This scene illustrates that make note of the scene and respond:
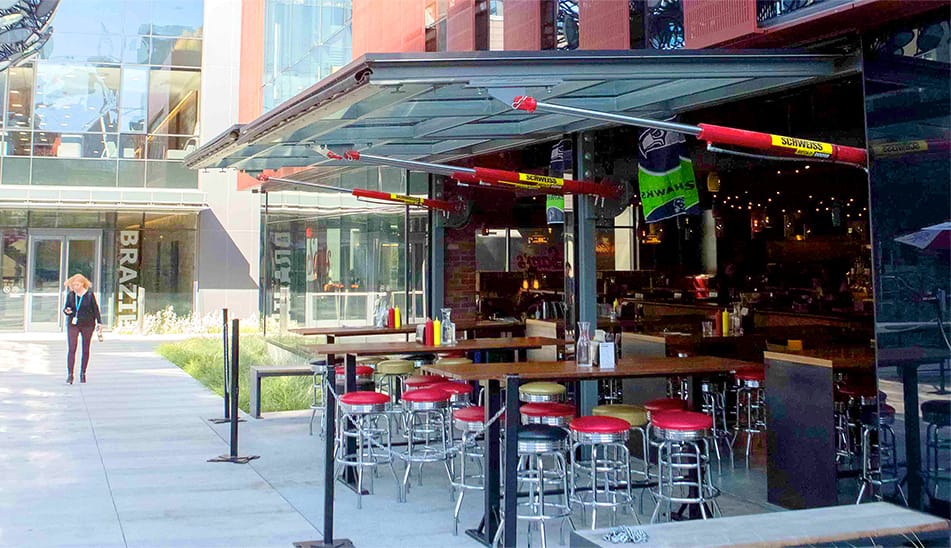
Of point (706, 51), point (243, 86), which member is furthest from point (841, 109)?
point (243, 86)

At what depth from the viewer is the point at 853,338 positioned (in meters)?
10.7

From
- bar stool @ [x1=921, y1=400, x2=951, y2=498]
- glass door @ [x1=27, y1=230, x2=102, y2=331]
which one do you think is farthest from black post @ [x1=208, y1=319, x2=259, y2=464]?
glass door @ [x1=27, y1=230, x2=102, y2=331]

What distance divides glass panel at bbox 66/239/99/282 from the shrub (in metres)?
6.57

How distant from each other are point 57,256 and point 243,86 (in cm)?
895

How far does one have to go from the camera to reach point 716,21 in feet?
22.5

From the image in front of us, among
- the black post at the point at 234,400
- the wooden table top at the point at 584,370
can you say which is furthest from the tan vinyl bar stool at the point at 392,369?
the wooden table top at the point at 584,370

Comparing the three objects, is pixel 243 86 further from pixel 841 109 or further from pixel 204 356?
pixel 841 109

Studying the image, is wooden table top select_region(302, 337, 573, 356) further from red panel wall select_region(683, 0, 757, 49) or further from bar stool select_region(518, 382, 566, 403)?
red panel wall select_region(683, 0, 757, 49)

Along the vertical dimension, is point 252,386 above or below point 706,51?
below

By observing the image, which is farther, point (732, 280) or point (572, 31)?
point (732, 280)

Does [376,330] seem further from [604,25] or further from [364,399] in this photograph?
[604,25]

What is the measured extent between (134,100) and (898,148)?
2355cm

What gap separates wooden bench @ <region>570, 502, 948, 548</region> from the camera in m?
3.85

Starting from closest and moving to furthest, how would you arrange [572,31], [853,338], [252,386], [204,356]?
[572,31] < [853,338] < [252,386] < [204,356]
